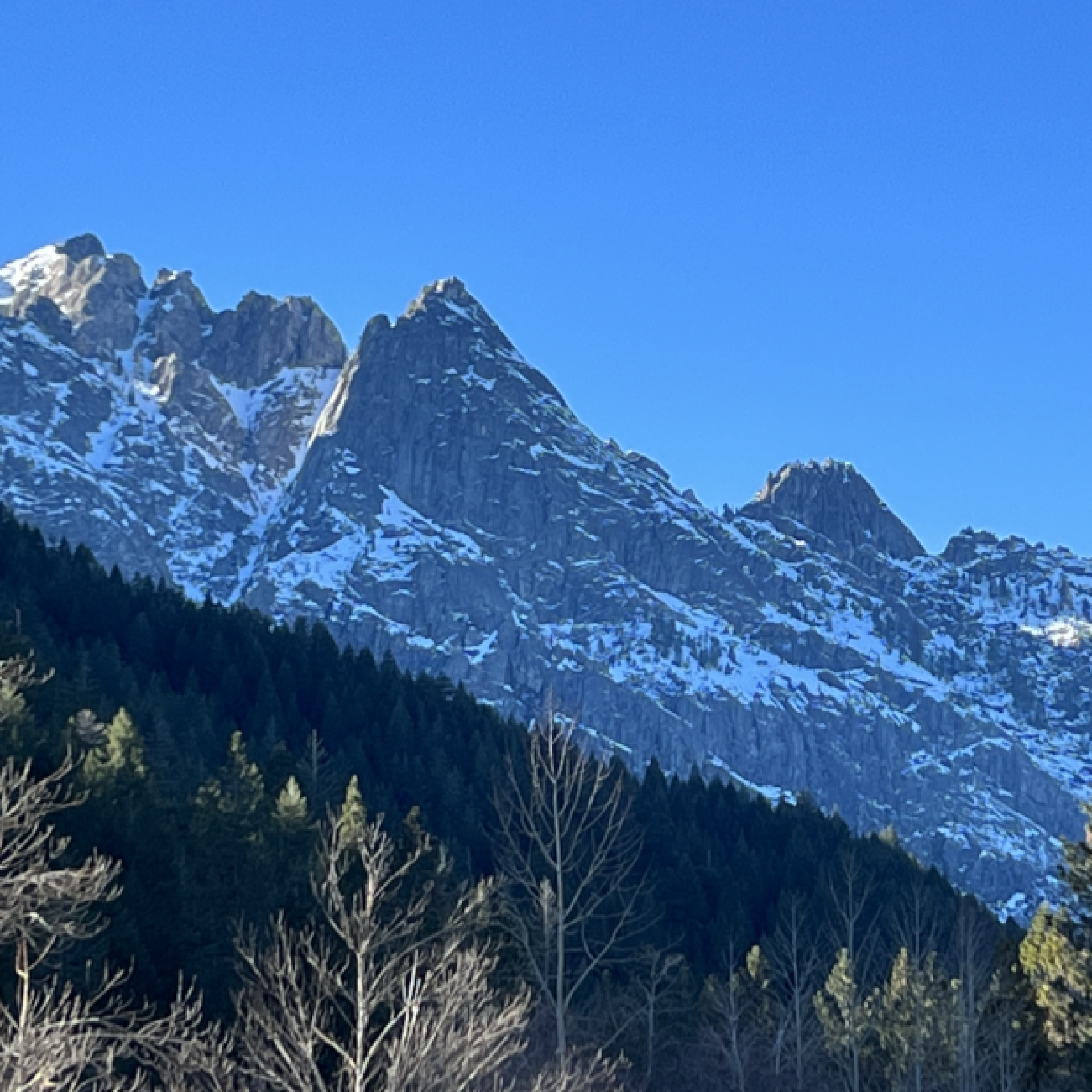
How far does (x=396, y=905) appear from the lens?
4200 cm

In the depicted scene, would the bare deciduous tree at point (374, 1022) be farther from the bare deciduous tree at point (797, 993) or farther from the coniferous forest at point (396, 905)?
the bare deciduous tree at point (797, 993)

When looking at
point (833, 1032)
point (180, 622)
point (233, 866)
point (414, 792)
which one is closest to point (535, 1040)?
point (233, 866)

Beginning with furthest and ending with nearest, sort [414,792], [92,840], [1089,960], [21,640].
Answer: [414,792], [21,640], [1089,960], [92,840]

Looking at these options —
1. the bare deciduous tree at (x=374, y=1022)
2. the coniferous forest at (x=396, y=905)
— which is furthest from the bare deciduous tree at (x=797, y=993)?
the bare deciduous tree at (x=374, y=1022)

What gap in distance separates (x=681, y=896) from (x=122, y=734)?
77.2 m

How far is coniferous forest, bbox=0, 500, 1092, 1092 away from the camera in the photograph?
20.7 metres

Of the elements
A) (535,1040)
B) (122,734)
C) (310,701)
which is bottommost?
(535,1040)

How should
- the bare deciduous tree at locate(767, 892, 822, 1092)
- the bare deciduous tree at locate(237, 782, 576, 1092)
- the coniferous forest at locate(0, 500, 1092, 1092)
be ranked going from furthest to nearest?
the bare deciduous tree at locate(767, 892, 822, 1092) → the coniferous forest at locate(0, 500, 1092, 1092) → the bare deciduous tree at locate(237, 782, 576, 1092)

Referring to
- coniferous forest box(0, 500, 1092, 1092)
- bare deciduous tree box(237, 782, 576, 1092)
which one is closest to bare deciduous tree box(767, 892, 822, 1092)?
coniferous forest box(0, 500, 1092, 1092)

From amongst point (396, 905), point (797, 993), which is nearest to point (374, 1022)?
point (396, 905)

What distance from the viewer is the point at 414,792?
406 feet

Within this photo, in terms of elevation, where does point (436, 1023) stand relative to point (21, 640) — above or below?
below

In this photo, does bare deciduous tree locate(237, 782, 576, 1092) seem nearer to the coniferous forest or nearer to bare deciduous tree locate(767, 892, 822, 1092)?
the coniferous forest

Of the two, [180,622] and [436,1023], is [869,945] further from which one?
[436,1023]
